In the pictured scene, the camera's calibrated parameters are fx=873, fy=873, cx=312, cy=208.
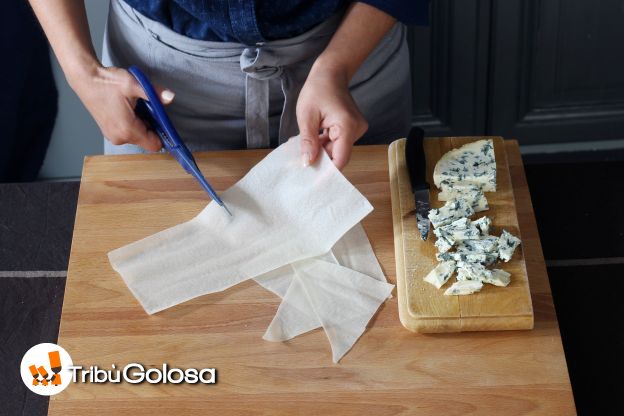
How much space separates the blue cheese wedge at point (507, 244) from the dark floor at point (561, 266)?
0.11 metres

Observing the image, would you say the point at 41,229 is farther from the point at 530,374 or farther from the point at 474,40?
the point at 474,40

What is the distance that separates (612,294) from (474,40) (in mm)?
993

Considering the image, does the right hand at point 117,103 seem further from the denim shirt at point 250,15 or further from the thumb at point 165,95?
the denim shirt at point 250,15

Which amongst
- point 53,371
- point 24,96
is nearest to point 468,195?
point 53,371

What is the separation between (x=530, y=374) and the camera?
2.97 feet

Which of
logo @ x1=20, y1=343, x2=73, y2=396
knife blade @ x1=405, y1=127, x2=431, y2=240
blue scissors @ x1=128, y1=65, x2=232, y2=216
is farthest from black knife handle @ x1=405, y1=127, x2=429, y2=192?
logo @ x1=20, y1=343, x2=73, y2=396

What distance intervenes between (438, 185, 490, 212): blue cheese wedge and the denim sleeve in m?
0.26

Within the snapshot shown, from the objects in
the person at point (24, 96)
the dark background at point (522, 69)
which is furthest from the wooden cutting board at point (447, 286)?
the person at point (24, 96)

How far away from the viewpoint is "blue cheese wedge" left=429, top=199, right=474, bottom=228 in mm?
1013

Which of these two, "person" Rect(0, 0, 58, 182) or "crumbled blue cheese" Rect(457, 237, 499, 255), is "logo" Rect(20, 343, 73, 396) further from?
"person" Rect(0, 0, 58, 182)

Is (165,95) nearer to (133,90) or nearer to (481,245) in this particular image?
(133,90)

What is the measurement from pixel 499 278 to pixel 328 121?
29 cm

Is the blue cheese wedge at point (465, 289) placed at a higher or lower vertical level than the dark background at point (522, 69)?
higher

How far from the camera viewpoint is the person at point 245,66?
110 centimetres
